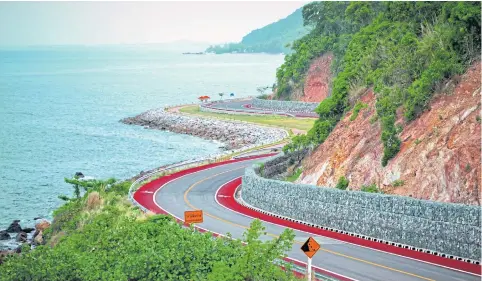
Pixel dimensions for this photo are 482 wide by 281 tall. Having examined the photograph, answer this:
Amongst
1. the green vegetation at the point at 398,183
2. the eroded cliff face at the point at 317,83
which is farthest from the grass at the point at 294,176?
the eroded cliff face at the point at 317,83

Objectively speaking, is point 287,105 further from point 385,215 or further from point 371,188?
point 385,215

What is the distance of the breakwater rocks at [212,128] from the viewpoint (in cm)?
8056

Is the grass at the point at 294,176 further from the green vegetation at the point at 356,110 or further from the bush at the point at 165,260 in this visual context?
the bush at the point at 165,260

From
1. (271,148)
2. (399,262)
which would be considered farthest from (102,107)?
(399,262)

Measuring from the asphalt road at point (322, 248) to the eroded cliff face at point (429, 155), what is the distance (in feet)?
13.1

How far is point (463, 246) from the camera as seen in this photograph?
28719 mm

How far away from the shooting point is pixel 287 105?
97.3 meters

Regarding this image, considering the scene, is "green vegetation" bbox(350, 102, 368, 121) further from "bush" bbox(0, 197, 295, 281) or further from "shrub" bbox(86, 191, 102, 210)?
"bush" bbox(0, 197, 295, 281)

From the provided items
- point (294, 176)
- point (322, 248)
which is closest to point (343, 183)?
point (322, 248)

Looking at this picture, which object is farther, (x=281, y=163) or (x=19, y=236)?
(x=19, y=236)

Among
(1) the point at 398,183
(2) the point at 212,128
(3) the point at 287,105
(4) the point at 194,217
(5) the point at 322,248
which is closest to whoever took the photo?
(5) the point at 322,248

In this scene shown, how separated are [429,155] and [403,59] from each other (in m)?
9.03

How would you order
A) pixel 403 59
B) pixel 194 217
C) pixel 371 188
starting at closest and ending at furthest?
pixel 194 217
pixel 371 188
pixel 403 59

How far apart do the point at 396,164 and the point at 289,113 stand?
6023cm
